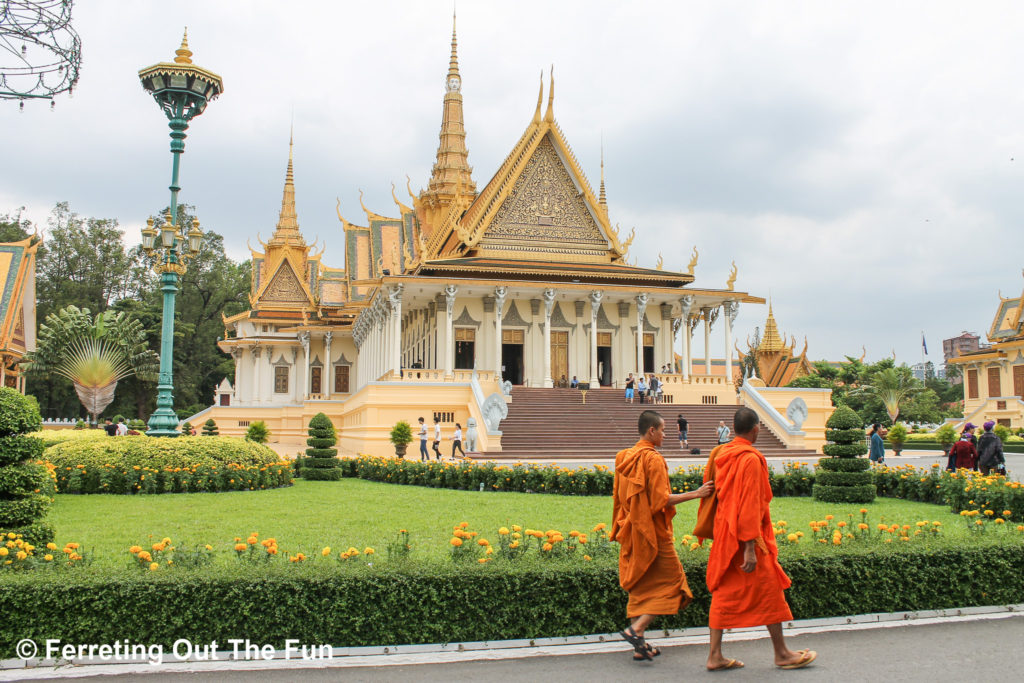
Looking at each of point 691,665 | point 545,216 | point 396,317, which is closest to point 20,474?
point 691,665

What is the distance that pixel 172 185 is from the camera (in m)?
16.3

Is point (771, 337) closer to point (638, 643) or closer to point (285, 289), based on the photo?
point (285, 289)

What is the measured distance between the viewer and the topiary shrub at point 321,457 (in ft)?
53.6

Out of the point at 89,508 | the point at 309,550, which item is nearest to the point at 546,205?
the point at 89,508

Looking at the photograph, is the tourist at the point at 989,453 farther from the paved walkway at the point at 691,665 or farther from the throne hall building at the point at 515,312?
the throne hall building at the point at 515,312

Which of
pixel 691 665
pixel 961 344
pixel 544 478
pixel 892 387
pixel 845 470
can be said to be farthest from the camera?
pixel 961 344

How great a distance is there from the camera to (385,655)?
524cm

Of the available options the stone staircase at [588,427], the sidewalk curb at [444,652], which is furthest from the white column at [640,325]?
the sidewalk curb at [444,652]

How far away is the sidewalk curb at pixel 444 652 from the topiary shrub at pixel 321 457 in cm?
1134

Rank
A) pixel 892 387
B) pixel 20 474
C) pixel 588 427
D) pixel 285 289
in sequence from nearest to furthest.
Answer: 1. pixel 20 474
2. pixel 588 427
3. pixel 285 289
4. pixel 892 387

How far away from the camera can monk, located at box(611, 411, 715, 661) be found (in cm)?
521

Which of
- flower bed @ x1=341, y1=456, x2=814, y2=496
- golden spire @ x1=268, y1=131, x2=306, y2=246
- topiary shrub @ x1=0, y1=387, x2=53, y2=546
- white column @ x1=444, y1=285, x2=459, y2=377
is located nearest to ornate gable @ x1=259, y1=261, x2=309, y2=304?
golden spire @ x1=268, y1=131, x2=306, y2=246

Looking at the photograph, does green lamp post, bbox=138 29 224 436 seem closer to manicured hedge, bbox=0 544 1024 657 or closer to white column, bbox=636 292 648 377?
manicured hedge, bbox=0 544 1024 657

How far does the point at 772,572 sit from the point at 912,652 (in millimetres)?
1336
